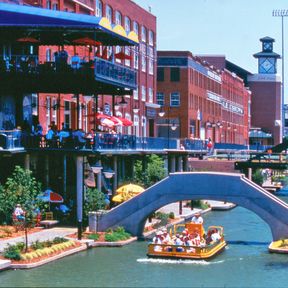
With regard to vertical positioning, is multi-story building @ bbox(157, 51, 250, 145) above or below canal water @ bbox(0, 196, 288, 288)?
above

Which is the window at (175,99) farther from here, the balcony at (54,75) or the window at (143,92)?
the balcony at (54,75)

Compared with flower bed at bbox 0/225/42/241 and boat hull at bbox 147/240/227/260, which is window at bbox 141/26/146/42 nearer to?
flower bed at bbox 0/225/42/241

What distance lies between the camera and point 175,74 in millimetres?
100812

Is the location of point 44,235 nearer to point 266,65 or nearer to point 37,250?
point 37,250

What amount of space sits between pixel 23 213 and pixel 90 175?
975 centimetres

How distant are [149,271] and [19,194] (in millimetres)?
10900

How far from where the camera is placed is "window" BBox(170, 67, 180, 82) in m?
101

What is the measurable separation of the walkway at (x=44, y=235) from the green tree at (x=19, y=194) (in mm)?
1338

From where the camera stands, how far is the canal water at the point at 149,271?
35.1 metres

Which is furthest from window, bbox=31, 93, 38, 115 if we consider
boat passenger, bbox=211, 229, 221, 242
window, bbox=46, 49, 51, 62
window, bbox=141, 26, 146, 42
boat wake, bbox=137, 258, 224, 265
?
window, bbox=141, 26, 146, 42

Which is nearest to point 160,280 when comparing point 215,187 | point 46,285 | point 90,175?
point 46,285

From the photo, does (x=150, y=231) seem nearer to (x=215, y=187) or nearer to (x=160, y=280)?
(x=215, y=187)

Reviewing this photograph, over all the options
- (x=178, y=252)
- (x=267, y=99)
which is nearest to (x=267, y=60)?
(x=267, y=99)

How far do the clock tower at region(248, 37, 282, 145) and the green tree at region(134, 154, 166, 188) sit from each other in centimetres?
10641
